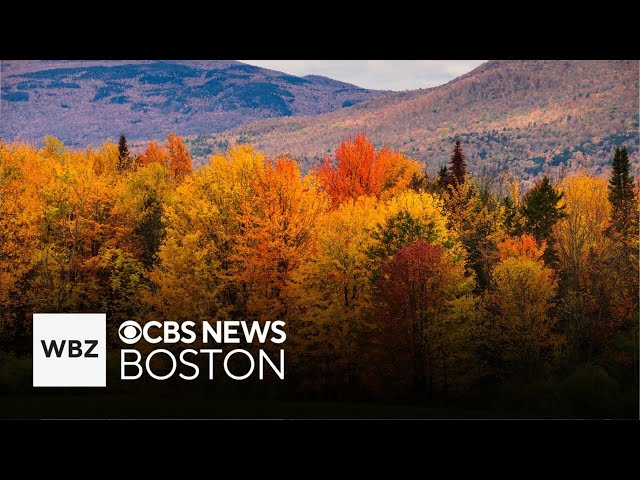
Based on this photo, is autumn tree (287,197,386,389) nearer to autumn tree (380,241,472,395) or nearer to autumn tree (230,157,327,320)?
autumn tree (230,157,327,320)

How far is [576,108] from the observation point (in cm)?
7419

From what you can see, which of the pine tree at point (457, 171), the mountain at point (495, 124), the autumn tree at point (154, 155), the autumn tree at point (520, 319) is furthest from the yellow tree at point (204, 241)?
the autumn tree at point (154, 155)

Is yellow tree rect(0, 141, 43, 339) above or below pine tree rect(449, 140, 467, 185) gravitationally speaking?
below

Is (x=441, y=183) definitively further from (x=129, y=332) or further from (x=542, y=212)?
(x=129, y=332)

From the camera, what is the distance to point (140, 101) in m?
58.3

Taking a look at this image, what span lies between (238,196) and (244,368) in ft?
34.7

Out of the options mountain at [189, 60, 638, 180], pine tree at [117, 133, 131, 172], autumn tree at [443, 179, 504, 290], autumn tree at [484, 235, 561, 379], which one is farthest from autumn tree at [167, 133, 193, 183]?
autumn tree at [484, 235, 561, 379]

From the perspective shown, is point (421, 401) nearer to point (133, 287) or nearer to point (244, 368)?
point (244, 368)

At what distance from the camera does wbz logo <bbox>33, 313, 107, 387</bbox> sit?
21797mm

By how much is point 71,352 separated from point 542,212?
24636 mm

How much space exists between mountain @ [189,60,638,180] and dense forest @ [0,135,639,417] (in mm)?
9633

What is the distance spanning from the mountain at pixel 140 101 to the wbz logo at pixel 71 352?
2372 centimetres

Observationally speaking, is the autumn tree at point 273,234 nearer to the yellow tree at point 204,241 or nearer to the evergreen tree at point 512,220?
the yellow tree at point 204,241

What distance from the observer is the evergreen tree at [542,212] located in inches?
1496
